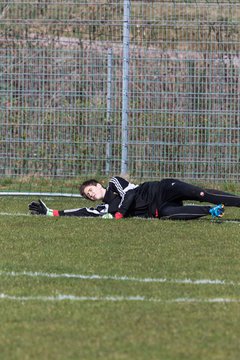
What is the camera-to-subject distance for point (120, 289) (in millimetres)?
7609

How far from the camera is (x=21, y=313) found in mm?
6785

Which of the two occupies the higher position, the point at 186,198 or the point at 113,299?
the point at 186,198

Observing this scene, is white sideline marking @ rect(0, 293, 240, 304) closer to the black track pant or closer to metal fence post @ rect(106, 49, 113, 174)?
the black track pant

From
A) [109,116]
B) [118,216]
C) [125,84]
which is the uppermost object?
[125,84]

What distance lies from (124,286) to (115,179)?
4356 millimetres

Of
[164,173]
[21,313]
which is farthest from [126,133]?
[21,313]

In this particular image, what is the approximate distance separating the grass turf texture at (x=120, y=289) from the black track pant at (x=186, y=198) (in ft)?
0.48

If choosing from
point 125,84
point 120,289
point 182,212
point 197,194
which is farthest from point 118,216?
point 120,289

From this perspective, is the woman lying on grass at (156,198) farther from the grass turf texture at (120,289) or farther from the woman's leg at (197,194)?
the grass turf texture at (120,289)

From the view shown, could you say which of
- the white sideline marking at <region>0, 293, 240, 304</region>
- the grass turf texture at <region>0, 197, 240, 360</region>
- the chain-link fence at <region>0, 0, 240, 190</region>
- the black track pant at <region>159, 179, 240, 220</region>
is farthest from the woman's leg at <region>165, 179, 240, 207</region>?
the white sideline marking at <region>0, 293, 240, 304</region>

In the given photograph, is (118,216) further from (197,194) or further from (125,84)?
(125,84)

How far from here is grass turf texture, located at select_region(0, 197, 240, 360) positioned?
19.6ft

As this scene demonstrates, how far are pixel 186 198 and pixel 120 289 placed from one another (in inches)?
171

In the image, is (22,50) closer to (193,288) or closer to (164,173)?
(164,173)
